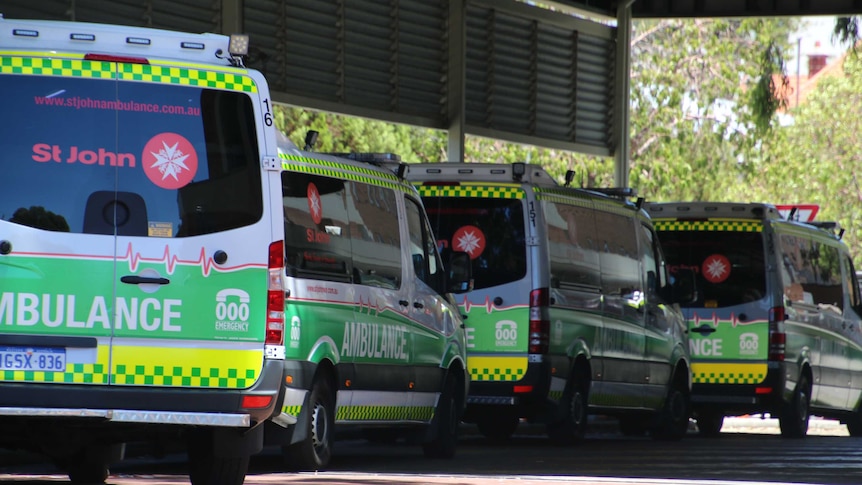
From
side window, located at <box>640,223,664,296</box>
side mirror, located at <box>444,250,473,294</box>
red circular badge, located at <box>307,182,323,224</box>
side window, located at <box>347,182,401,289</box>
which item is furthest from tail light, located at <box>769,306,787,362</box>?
red circular badge, located at <box>307,182,323,224</box>

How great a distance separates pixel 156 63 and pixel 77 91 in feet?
1.42

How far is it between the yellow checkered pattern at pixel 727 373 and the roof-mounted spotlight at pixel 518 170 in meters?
5.43

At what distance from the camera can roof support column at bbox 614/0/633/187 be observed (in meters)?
25.1

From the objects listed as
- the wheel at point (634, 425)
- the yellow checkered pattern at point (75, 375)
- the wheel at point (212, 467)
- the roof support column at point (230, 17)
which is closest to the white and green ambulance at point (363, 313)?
the wheel at point (212, 467)

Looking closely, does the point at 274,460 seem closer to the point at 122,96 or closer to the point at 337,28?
the point at 122,96

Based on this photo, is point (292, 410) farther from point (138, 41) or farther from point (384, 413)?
point (138, 41)

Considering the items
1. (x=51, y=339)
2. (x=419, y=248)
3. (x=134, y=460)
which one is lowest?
(x=134, y=460)

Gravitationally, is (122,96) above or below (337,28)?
below

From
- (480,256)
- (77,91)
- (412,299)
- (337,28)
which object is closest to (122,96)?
(77,91)

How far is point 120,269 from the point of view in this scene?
29.2 ft

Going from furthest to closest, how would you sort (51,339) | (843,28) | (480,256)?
(843,28) < (480,256) < (51,339)

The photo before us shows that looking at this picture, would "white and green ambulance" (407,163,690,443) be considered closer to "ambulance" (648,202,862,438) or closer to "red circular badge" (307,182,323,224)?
"ambulance" (648,202,862,438)

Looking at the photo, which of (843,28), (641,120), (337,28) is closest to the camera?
(337,28)

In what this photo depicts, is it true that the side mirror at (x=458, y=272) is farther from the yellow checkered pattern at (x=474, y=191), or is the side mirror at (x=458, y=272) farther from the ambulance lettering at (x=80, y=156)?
the ambulance lettering at (x=80, y=156)
